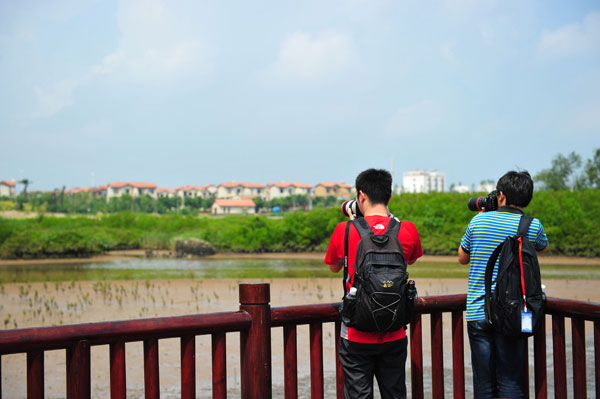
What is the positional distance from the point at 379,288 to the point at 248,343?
0.75 metres

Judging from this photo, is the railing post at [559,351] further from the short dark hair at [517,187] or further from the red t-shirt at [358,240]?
the red t-shirt at [358,240]

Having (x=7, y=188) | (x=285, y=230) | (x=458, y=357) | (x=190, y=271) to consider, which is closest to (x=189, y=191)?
(x=7, y=188)

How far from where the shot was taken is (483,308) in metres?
3.57

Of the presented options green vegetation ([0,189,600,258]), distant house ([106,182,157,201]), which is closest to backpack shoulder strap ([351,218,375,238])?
green vegetation ([0,189,600,258])

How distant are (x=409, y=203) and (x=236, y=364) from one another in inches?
1700

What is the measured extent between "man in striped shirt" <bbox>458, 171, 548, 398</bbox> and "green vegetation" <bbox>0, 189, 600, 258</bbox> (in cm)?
4030

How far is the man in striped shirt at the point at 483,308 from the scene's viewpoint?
11.7ft

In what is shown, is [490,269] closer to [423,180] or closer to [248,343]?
[248,343]

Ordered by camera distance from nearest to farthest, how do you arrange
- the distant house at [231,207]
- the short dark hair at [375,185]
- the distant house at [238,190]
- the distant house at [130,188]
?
the short dark hair at [375,185]
the distant house at [231,207]
the distant house at [130,188]
the distant house at [238,190]

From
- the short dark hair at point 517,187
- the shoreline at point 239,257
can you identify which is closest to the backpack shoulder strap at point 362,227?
the short dark hair at point 517,187

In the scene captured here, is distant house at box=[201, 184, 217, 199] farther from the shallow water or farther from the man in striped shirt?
the man in striped shirt

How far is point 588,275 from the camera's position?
96.1 ft

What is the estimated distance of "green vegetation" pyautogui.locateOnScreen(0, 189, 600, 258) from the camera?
41781 millimetres

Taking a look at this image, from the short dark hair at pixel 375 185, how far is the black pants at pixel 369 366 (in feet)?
2.44
